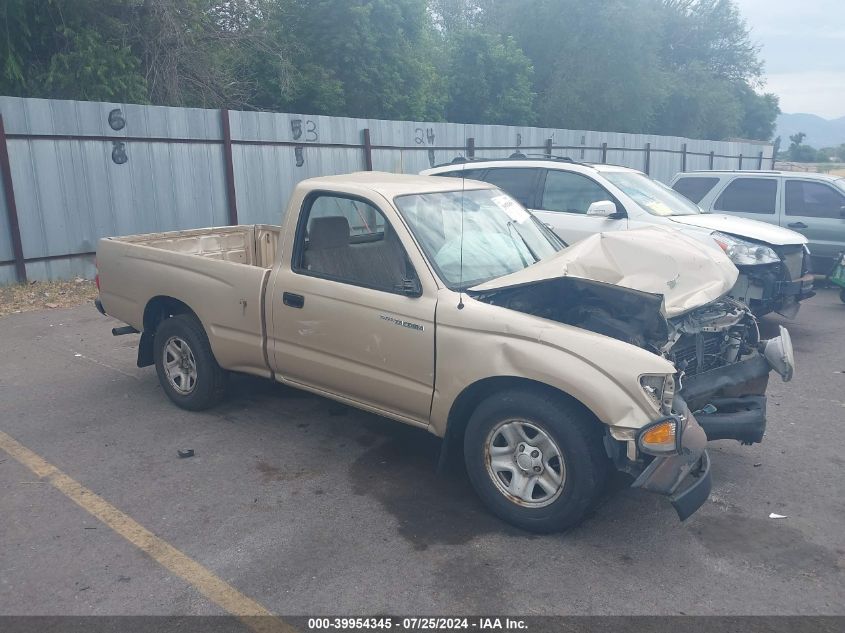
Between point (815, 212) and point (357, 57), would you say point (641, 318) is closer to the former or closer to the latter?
point (815, 212)

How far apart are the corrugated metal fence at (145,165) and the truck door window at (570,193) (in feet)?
18.2

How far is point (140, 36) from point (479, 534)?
14376mm

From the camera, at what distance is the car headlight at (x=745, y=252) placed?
7.94 metres

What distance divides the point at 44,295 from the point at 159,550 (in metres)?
7.13

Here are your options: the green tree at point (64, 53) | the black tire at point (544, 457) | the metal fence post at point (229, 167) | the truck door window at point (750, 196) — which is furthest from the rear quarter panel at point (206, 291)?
the green tree at point (64, 53)

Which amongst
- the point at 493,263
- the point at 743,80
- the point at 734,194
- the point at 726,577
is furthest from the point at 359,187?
the point at 743,80

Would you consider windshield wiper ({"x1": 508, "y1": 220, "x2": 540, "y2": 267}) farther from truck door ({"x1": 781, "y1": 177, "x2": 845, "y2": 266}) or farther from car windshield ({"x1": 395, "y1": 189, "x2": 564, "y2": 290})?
truck door ({"x1": 781, "y1": 177, "x2": 845, "y2": 266})

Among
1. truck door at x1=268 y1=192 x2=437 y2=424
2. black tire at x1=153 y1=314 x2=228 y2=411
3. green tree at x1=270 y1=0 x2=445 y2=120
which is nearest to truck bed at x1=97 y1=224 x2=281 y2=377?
black tire at x1=153 y1=314 x2=228 y2=411

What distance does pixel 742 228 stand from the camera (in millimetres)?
8711

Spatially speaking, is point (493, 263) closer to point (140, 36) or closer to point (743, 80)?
point (140, 36)

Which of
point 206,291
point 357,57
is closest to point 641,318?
point 206,291

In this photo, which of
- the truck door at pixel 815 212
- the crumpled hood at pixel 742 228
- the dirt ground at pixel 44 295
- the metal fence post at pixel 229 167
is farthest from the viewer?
the metal fence post at pixel 229 167

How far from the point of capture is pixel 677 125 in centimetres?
3966

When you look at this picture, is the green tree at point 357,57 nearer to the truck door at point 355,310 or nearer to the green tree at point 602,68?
the green tree at point 602,68
